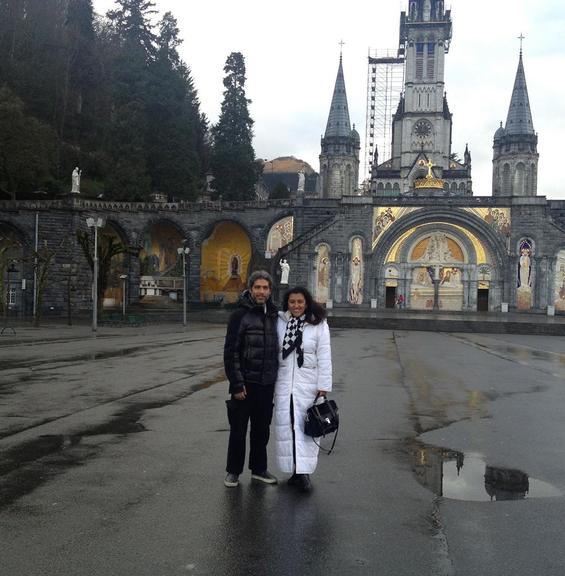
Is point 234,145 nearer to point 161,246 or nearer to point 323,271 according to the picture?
point 161,246

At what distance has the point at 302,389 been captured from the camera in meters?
4.94

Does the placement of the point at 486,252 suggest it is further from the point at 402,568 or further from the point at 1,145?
the point at 402,568

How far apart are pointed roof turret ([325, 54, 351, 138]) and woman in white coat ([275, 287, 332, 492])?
219 ft

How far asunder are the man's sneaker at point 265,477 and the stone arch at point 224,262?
4399cm

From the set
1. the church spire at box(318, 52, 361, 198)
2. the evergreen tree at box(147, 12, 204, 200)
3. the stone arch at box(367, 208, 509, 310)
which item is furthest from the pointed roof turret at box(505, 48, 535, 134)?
the evergreen tree at box(147, 12, 204, 200)

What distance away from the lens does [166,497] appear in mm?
4590

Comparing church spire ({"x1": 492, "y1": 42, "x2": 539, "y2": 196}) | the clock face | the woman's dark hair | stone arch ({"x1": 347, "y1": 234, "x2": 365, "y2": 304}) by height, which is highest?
the clock face

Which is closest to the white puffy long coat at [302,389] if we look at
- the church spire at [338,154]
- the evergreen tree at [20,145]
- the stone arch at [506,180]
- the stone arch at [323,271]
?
the stone arch at [323,271]

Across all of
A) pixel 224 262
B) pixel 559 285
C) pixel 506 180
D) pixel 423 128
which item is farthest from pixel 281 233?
pixel 423 128

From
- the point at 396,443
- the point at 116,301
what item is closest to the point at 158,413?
the point at 396,443

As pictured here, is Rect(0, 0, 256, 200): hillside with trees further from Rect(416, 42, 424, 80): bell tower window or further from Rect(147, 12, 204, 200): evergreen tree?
Rect(416, 42, 424, 80): bell tower window

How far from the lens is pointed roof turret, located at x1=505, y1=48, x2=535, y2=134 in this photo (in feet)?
191

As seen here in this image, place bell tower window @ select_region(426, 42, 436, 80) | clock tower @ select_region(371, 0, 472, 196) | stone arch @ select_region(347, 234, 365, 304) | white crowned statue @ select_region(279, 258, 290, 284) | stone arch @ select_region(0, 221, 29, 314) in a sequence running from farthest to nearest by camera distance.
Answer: bell tower window @ select_region(426, 42, 436, 80), clock tower @ select_region(371, 0, 472, 196), stone arch @ select_region(347, 234, 365, 304), stone arch @ select_region(0, 221, 29, 314), white crowned statue @ select_region(279, 258, 290, 284)

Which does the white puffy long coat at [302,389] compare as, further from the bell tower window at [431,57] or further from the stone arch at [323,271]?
the bell tower window at [431,57]
